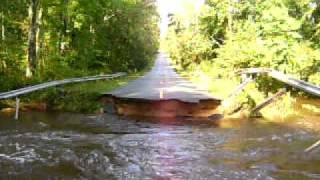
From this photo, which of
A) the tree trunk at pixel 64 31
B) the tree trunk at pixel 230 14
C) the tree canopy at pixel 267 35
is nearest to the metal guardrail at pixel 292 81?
the tree canopy at pixel 267 35

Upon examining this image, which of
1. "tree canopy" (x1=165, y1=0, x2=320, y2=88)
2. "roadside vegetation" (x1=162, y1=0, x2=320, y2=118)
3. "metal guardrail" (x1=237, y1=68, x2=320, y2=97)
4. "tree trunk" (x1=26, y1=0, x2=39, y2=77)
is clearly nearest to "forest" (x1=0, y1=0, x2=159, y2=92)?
"tree trunk" (x1=26, y1=0, x2=39, y2=77)

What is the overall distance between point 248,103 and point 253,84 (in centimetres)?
255

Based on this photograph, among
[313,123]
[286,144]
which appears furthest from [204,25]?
[286,144]

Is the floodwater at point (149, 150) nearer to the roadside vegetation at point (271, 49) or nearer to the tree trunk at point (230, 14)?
the roadside vegetation at point (271, 49)

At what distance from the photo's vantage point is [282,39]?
75.6 feet

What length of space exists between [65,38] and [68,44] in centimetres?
77

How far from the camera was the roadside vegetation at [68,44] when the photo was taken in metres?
20.7

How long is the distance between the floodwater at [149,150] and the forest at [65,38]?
6787 mm

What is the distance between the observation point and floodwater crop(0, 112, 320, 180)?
385 inches

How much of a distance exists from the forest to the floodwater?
267 inches

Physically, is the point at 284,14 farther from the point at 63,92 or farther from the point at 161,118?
the point at 63,92

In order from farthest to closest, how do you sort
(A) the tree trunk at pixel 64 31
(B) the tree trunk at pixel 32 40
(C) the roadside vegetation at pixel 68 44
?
1. (A) the tree trunk at pixel 64 31
2. (B) the tree trunk at pixel 32 40
3. (C) the roadside vegetation at pixel 68 44

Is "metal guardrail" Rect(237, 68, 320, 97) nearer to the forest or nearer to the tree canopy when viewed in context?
the tree canopy

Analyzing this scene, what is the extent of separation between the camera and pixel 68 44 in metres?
33.5
